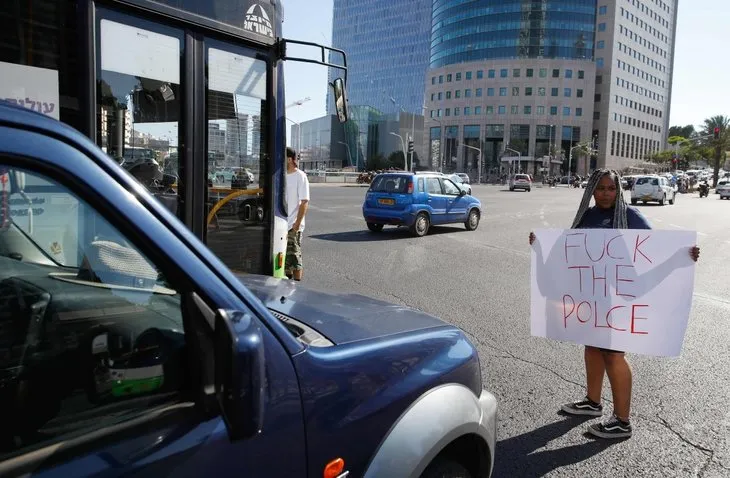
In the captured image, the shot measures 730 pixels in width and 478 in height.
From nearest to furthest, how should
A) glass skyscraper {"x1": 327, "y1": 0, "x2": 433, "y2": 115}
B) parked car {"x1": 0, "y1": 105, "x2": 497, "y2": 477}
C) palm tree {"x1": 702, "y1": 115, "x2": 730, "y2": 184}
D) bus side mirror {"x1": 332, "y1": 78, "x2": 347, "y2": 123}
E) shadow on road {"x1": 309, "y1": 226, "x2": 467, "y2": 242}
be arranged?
parked car {"x1": 0, "y1": 105, "x2": 497, "y2": 477} → bus side mirror {"x1": 332, "y1": 78, "x2": 347, "y2": 123} → shadow on road {"x1": 309, "y1": 226, "x2": 467, "y2": 242} → palm tree {"x1": 702, "y1": 115, "x2": 730, "y2": 184} → glass skyscraper {"x1": 327, "y1": 0, "x2": 433, "y2": 115}

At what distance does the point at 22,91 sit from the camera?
8.82 ft

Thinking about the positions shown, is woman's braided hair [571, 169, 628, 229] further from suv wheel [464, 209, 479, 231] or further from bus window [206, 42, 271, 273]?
suv wheel [464, 209, 479, 231]

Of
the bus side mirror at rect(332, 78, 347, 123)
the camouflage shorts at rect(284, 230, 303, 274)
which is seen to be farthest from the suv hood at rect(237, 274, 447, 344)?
the camouflage shorts at rect(284, 230, 303, 274)

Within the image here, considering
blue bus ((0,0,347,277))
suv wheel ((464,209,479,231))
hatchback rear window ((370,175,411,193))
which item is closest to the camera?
blue bus ((0,0,347,277))

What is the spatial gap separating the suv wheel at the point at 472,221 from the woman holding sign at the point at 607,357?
1194 centimetres

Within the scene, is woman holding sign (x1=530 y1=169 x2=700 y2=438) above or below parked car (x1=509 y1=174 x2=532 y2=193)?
Result: below

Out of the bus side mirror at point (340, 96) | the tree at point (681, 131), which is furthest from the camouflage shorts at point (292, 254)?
the tree at point (681, 131)

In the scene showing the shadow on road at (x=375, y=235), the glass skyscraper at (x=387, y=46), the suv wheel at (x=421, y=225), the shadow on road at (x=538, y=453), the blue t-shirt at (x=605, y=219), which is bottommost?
the shadow on road at (x=538, y=453)

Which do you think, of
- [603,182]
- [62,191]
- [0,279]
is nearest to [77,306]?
[0,279]

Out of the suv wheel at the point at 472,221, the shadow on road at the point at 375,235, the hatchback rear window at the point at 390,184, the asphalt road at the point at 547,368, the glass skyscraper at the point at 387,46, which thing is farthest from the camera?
the glass skyscraper at the point at 387,46

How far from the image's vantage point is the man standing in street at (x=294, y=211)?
6.97 m

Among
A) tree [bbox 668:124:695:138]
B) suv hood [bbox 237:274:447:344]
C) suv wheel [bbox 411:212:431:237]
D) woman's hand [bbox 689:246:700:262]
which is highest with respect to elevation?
tree [bbox 668:124:695:138]

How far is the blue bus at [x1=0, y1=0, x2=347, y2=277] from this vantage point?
9.21 feet

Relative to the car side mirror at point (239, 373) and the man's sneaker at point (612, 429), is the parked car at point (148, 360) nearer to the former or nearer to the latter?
the car side mirror at point (239, 373)
